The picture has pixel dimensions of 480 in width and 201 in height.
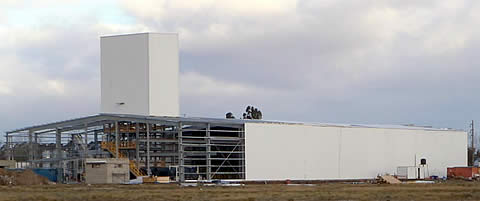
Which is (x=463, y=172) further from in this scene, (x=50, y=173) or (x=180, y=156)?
(x=50, y=173)

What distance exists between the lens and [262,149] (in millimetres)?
74938

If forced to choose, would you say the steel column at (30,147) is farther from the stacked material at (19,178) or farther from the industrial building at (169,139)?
the stacked material at (19,178)

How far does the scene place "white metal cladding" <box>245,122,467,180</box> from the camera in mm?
75000

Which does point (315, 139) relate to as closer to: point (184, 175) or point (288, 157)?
point (288, 157)

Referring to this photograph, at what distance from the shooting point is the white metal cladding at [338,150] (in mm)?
75000

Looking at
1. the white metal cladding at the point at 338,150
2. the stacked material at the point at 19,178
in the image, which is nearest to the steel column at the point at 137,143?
the stacked material at the point at 19,178

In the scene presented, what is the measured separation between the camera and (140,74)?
77.8 m

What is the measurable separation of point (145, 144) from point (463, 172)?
111 feet

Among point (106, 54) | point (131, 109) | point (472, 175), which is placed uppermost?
point (106, 54)

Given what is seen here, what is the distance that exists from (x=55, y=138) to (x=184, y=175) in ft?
51.9

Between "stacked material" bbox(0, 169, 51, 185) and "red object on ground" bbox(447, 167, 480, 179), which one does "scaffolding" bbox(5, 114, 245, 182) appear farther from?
"red object on ground" bbox(447, 167, 480, 179)

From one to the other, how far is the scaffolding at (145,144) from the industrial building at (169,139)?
9cm

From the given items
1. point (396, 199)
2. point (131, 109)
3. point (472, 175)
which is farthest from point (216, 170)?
point (396, 199)

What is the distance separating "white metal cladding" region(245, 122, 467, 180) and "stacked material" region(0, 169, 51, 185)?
18.2m
